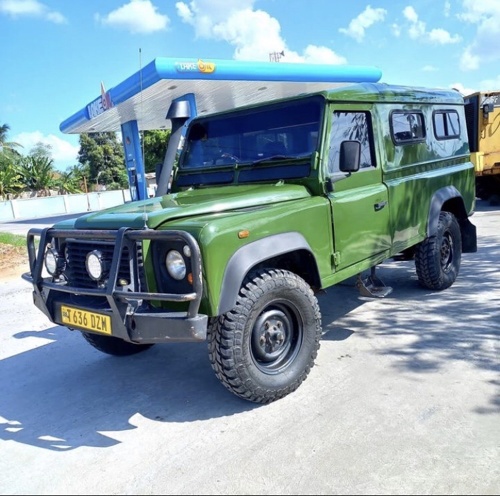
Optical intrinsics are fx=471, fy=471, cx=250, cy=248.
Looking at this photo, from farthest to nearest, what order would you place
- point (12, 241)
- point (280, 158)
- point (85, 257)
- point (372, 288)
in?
point (12, 241), point (372, 288), point (280, 158), point (85, 257)

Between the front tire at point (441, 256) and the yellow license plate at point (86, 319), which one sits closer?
the yellow license plate at point (86, 319)

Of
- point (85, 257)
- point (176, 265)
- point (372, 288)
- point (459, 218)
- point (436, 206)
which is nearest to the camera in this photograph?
point (176, 265)

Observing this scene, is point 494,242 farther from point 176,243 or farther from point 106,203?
point 106,203

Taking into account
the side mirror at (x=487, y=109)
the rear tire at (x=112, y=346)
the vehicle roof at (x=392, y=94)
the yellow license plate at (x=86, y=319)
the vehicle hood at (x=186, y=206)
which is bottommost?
the rear tire at (x=112, y=346)

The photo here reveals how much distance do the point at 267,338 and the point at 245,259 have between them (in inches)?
25.9

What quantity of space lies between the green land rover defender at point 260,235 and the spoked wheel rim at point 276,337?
1 cm

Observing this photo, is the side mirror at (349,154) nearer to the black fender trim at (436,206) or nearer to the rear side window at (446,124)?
the black fender trim at (436,206)

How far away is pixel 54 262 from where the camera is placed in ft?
11.1

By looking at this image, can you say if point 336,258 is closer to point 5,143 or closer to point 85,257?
point 85,257

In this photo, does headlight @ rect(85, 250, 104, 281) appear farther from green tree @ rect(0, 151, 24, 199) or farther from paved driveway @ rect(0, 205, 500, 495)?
green tree @ rect(0, 151, 24, 199)

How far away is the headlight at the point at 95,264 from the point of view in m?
3.02

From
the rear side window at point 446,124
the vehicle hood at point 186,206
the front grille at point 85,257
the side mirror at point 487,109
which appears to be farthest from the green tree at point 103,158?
the front grille at point 85,257

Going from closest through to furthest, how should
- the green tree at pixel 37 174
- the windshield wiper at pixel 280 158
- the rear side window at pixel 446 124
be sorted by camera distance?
1. the windshield wiper at pixel 280 158
2. the rear side window at pixel 446 124
3. the green tree at pixel 37 174

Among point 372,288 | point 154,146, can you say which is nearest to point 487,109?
point 372,288
